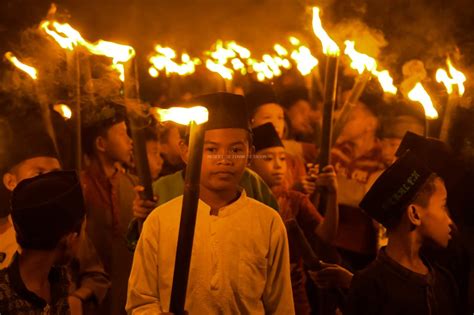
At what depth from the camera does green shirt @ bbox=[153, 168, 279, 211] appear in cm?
344

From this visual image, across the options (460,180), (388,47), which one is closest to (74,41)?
(460,180)

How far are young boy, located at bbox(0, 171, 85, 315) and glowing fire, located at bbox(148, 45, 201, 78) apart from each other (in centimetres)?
368

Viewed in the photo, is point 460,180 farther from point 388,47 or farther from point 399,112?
point 388,47

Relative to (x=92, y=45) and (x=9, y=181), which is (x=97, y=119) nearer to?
(x=9, y=181)

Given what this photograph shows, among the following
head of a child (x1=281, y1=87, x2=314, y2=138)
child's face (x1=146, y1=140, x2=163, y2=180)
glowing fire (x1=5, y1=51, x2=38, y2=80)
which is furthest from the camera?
head of a child (x1=281, y1=87, x2=314, y2=138)

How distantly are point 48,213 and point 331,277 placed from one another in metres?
1.41

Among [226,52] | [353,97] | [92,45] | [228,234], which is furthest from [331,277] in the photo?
[226,52]

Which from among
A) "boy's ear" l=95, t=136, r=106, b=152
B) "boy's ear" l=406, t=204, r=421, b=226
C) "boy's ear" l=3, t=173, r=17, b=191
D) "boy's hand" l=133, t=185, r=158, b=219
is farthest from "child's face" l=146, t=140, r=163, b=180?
"boy's ear" l=406, t=204, r=421, b=226

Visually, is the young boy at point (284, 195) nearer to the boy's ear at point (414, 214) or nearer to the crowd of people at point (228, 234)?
the crowd of people at point (228, 234)

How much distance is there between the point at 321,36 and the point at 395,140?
73.7 inches

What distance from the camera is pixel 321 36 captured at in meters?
3.34

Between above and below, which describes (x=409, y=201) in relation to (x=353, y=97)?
below

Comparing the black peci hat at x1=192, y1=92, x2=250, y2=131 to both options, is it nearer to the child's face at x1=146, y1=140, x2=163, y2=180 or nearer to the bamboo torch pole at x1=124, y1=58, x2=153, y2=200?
the bamboo torch pole at x1=124, y1=58, x2=153, y2=200

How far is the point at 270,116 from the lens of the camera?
195 inches
